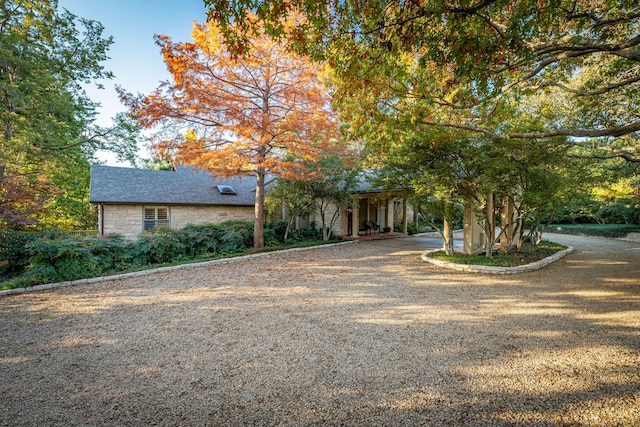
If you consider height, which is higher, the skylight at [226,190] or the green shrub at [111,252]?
the skylight at [226,190]

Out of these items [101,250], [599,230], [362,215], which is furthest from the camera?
[599,230]

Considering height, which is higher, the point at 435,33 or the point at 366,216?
the point at 435,33

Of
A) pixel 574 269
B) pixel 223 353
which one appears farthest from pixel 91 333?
pixel 574 269

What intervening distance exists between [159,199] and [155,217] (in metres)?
0.89

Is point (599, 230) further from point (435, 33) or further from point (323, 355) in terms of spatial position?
point (323, 355)

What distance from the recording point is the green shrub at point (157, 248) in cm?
830

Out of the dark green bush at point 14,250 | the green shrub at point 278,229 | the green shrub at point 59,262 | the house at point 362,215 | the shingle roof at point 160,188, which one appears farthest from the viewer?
the house at point 362,215

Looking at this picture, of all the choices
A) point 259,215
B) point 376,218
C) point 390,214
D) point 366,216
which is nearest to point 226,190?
point 259,215

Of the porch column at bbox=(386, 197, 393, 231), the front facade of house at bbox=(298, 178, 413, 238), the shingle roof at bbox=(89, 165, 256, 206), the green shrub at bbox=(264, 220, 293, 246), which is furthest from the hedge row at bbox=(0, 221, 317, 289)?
the porch column at bbox=(386, 197, 393, 231)

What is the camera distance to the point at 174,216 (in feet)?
42.8

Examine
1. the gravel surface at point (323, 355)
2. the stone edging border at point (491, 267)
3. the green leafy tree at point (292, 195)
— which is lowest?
the gravel surface at point (323, 355)

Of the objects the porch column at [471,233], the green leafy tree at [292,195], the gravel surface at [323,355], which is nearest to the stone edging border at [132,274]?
the gravel surface at [323,355]

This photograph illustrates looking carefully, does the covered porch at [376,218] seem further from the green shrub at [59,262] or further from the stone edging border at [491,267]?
the green shrub at [59,262]

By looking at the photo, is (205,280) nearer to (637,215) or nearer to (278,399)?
(278,399)
